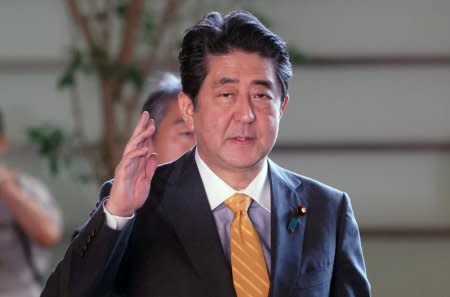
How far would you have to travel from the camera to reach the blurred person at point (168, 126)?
2.51m

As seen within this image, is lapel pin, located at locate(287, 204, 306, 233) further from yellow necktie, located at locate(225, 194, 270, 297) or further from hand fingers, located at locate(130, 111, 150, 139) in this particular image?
hand fingers, located at locate(130, 111, 150, 139)

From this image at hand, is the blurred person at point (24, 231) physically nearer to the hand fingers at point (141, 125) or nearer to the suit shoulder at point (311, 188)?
the suit shoulder at point (311, 188)

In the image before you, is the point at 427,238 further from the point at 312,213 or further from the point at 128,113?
the point at 312,213

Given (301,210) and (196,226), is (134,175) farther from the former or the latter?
(301,210)

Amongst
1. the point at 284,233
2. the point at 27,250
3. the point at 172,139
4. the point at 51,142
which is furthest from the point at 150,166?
the point at 51,142

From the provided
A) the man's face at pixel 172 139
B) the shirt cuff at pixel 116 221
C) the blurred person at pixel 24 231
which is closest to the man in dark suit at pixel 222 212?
the shirt cuff at pixel 116 221

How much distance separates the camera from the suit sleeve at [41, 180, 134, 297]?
5.64 feet

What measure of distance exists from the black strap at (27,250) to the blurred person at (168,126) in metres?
1.06

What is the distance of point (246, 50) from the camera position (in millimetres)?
1836

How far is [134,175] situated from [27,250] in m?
1.86

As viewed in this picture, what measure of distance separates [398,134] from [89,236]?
303 centimetres

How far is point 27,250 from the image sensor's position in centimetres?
351

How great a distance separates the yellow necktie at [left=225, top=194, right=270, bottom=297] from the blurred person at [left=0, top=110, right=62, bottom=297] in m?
1.71

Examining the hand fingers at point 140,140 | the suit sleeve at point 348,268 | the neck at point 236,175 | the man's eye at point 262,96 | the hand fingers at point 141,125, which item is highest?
the man's eye at point 262,96
